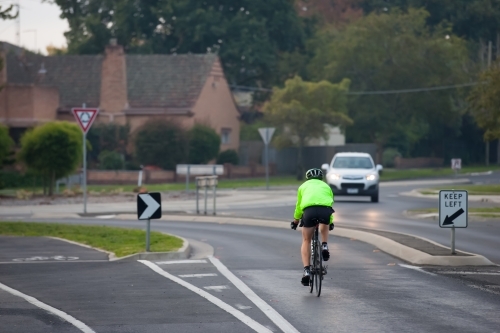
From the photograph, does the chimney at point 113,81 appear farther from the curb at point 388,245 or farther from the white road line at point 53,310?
the white road line at point 53,310

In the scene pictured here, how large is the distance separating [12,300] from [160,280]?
2.63 m

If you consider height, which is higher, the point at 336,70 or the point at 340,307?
the point at 336,70

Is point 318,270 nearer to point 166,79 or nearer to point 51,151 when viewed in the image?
point 51,151

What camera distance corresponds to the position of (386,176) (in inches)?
2506

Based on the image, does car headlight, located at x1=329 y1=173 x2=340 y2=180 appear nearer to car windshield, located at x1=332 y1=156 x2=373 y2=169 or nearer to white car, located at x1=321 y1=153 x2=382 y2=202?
white car, located at x1=321 y1=153 x2=382 y2=202

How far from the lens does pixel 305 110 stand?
195 feet

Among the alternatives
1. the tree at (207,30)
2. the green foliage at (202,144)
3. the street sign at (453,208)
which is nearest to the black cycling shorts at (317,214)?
the street sign at (453,208)

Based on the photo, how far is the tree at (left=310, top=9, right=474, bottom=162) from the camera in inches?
2623

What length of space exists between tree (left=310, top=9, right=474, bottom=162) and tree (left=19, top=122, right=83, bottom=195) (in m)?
29.9

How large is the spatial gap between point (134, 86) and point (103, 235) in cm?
4097

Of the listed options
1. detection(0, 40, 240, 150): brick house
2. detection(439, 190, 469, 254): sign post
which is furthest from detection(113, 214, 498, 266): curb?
detection(0, 40, 240, 150): brick house

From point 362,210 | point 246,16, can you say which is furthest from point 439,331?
point 246,16

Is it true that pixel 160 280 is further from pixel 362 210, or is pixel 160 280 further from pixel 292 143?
pixel 292 143

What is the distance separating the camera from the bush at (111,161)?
184ft
